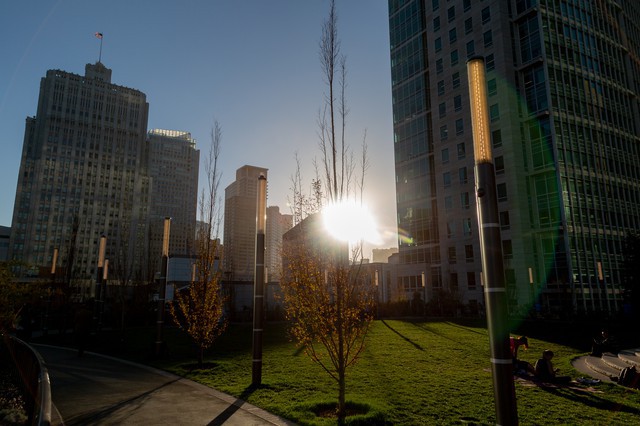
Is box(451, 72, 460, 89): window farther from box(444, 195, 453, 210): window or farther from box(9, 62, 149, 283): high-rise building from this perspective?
box(9, 62, 149, 283): high-rise building

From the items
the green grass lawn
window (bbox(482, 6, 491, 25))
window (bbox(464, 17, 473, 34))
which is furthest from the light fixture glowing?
window (bbox(464, 17, 473, 34))

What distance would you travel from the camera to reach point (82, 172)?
14025 cm

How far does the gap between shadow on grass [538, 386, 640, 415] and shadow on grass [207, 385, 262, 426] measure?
7.96m

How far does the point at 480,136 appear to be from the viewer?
5250mm

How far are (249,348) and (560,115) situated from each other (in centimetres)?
4467

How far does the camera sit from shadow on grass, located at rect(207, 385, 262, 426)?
7983mm

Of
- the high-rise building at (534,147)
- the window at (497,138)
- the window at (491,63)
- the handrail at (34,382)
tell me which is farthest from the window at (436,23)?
the handrail at (34,382)

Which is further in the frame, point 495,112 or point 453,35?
point 453,35

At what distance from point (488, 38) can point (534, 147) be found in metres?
15.6

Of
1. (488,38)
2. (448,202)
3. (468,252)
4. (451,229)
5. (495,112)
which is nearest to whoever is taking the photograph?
(495,112)

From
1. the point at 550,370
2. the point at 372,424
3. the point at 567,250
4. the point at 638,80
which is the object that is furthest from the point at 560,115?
the point at 372,424

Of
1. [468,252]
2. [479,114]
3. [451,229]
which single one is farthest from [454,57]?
[479,114]

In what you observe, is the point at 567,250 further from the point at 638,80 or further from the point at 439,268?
the point at 638,80

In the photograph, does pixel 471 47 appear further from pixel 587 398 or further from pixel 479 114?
pixel 479 114
